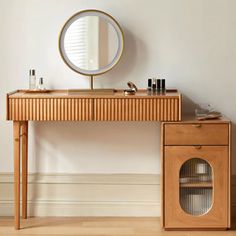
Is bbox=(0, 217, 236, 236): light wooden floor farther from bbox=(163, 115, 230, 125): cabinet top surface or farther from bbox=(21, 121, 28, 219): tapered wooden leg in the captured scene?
bbox=(163, 115, 230, 125): cabinet top surface

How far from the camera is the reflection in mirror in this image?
4.11m

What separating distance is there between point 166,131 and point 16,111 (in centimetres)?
95

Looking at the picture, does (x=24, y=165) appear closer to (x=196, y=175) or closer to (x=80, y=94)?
(x=80, y=94)

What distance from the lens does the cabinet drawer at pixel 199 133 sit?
3.84 meters


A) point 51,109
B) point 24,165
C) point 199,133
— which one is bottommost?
point 24,165

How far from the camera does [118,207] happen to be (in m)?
4.28

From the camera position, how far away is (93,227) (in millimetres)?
4016

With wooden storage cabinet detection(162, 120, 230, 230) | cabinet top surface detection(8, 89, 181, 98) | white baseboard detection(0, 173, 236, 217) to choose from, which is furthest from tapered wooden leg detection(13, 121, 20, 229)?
wooden storage cabinet detection(162, 120, 230, 230)

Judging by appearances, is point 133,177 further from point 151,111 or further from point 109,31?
point 109,31

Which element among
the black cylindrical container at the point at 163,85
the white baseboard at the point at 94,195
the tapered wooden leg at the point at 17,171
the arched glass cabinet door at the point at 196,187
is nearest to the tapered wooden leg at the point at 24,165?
the white baseboard at the point at 94,195

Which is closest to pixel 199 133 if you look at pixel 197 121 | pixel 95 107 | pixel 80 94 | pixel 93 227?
pixel 197 121

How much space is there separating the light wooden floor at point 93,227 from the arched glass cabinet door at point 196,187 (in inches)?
6.2

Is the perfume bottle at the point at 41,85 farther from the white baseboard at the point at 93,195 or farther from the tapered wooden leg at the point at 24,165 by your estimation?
the white baseboard at the point at 93,195

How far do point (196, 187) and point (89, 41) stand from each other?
120cm
